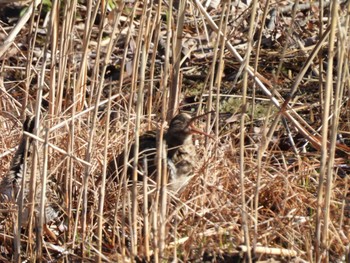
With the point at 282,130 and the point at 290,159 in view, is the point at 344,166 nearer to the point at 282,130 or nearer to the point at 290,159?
the point at 290,159

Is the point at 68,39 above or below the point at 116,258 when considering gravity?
above

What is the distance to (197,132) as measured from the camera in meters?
5.85

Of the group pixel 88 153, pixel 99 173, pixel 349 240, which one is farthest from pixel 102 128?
pixel 349 240

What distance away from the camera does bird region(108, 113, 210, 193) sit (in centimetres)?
Answer: 564

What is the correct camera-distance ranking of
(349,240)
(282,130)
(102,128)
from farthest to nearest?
(282,130), (102,128), (349,240)

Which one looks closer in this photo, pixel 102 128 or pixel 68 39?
pixel 68 39

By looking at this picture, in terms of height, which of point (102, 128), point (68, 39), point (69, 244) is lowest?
point (69, 244)

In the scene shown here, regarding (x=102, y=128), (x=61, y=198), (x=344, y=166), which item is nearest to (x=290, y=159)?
(x=344, y=166)

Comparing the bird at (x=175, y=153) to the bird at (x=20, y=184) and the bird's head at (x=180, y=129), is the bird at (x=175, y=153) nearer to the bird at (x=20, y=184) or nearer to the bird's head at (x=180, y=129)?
the bird's head at (x=180, y=129)

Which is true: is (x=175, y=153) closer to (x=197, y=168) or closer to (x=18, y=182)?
(x=197, y=168)

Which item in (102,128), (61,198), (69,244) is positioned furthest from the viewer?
(102,128)

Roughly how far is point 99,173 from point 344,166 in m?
1.53

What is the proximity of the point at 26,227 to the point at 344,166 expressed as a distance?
80.2 inches

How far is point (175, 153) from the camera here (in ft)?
19.3
